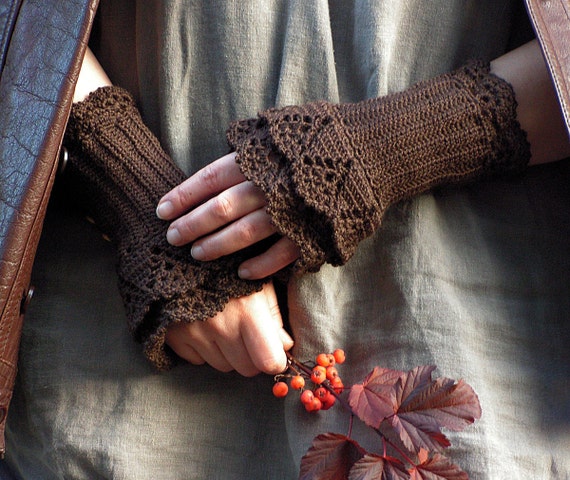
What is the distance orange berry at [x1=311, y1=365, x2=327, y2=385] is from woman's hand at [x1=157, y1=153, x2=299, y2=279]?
160mm

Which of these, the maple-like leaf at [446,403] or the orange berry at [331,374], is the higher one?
the orange berry at [331,374]

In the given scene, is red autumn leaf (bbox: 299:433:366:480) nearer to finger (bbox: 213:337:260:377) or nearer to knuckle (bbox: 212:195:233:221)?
finger (bbox: 213:337:260:377)

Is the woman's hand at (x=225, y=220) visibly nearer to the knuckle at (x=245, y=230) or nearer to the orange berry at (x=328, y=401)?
the knuckle at (x=245, y=230)

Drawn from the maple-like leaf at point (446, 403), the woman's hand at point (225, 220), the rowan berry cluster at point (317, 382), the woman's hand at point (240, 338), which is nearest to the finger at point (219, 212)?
the woman's hand at point (225, 220)

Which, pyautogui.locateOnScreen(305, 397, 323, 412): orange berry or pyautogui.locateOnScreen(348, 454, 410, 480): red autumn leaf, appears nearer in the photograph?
pyautogui.locateOnScreen(348, 454, 410, 480): red autumn leaf

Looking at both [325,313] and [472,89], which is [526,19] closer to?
[472,89]

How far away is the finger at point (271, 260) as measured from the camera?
852 millimetres

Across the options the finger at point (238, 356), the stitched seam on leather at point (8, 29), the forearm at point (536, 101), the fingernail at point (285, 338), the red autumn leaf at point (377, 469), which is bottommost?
the red autumn leaf at point (377, 469)

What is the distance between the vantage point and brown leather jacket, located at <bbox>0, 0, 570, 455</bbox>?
2.46 ft

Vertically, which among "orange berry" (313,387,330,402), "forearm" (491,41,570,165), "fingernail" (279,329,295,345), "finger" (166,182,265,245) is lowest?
"orange berry" (313,387,330,402)

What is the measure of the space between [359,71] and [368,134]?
0.16 meters

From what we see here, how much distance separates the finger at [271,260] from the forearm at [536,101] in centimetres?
40

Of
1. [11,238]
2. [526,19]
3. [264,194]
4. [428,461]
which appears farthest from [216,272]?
[526,19]

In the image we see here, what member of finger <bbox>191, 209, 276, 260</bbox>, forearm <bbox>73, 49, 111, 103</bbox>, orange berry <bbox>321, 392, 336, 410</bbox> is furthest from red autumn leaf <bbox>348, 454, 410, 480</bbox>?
forearm <bbox>73, 49, 111, 103</bbox>
